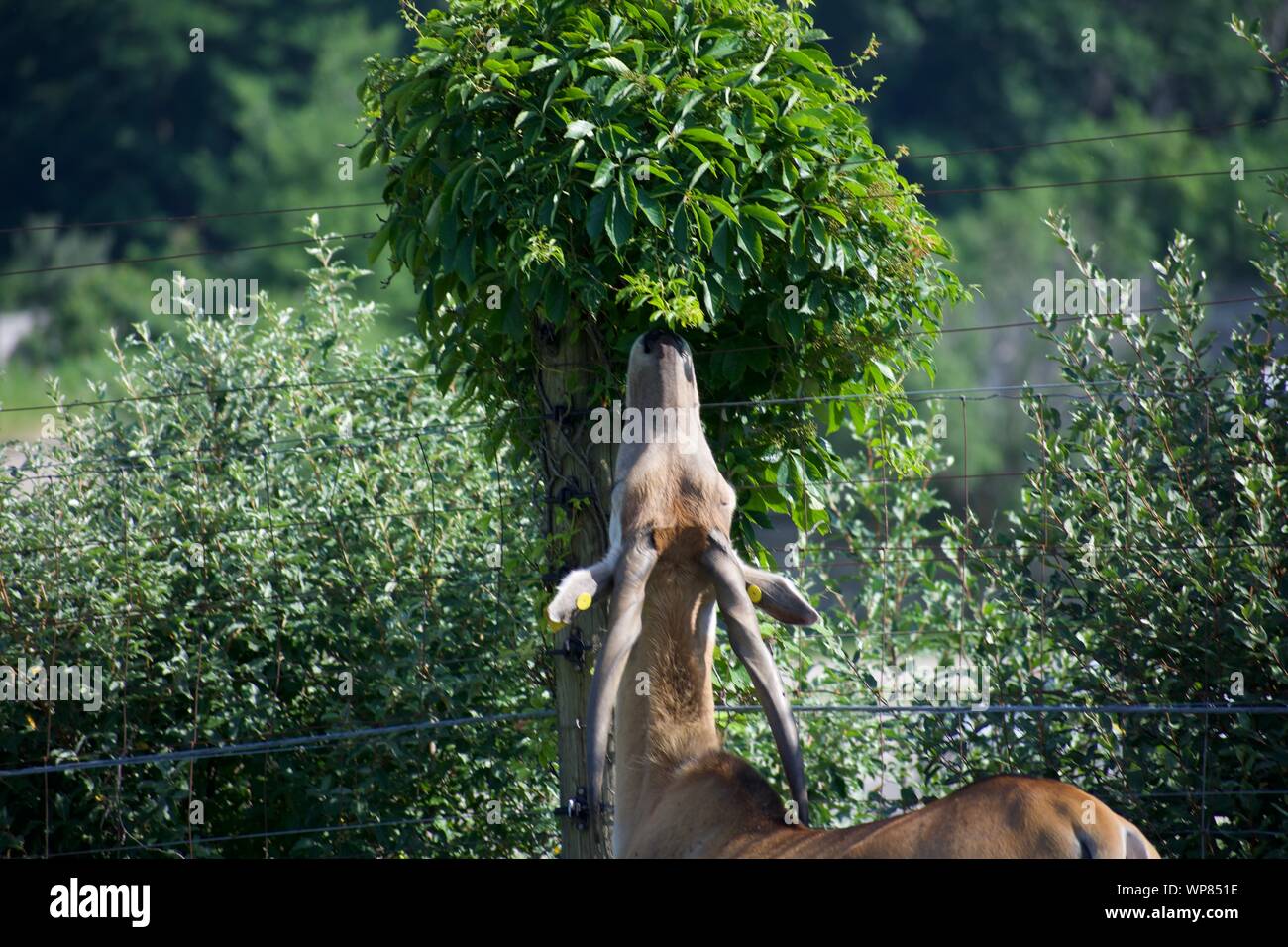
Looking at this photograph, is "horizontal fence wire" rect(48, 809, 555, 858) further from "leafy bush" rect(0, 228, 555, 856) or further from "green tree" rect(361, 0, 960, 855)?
"green tree" rect(361, 0, 960, 855)

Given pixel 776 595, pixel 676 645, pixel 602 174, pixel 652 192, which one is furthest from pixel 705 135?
pixel 676 645

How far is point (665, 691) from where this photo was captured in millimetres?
4422

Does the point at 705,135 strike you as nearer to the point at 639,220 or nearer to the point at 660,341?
the point at 639,220

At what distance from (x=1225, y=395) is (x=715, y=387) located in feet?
7.45

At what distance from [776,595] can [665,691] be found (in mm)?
453

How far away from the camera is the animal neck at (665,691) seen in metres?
4.40

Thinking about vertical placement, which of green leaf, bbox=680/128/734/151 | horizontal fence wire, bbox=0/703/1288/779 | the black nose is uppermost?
green leaf, bbox=680/128/734/151

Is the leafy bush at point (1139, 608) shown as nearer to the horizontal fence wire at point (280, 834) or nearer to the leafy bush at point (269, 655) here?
the horizontal fence wire at point (280, 834)

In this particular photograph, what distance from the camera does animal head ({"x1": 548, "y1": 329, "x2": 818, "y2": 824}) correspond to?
4.21 m

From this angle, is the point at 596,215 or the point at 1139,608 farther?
the point at 1139,608

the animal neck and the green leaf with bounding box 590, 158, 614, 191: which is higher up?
the green leaf with bounding box 590, 158, 614, 191

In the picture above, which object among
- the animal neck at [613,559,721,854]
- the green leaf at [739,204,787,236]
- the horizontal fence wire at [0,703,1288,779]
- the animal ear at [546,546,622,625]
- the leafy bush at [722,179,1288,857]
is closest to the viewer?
the animal ear at [546,546,622,625]

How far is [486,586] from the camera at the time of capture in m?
6.82

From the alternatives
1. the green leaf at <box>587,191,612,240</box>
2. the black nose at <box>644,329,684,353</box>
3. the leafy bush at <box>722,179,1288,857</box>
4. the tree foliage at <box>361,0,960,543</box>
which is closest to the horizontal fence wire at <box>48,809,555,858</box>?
the leafy bush at <box>722,179,1288,857</box>
